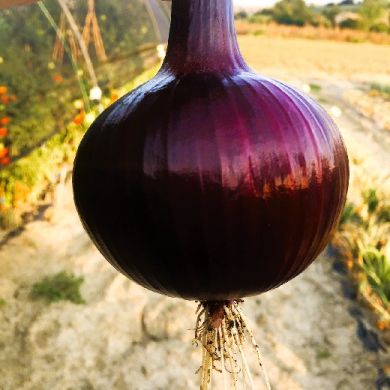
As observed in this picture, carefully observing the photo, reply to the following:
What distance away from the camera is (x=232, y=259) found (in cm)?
50

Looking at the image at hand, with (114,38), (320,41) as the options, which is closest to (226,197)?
(114,38)

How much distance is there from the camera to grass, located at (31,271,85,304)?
2.58 metres

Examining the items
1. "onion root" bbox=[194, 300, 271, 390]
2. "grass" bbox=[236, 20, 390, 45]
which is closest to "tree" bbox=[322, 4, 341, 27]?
"grass" bbox=[236, 20, 390, 45]

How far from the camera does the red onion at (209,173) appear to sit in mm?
468

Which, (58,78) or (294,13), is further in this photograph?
(294,13)

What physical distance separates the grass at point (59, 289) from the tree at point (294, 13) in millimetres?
14910

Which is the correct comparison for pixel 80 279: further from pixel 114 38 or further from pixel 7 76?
pixel 114 38

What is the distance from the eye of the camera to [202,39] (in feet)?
1.78

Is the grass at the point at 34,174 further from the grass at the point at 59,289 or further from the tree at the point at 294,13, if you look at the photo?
the tree at the point at 294,13

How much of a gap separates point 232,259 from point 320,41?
46.0 ft

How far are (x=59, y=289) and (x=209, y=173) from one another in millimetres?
2307

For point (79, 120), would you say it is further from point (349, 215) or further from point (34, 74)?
point (349, 215)

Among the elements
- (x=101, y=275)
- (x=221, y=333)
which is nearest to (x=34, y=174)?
(x=101, y=275)

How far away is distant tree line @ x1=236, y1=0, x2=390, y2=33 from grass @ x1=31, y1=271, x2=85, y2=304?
14586 mm
